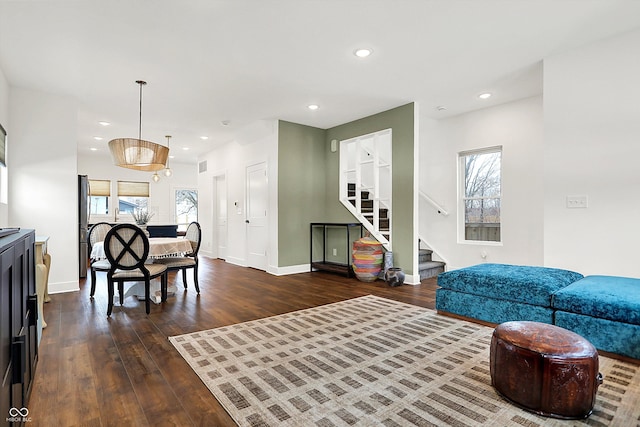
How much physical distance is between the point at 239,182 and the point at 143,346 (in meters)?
4.76

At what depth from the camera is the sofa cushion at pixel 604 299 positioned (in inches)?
86.4

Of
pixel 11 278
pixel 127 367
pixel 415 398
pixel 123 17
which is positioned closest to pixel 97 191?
pixel 123 17

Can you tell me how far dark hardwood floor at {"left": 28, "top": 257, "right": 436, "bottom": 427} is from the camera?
67.9 inches

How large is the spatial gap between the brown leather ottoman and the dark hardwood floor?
1.49 m

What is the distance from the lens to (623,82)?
3.07 metres

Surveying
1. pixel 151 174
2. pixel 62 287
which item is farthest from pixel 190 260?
pixel 151 174

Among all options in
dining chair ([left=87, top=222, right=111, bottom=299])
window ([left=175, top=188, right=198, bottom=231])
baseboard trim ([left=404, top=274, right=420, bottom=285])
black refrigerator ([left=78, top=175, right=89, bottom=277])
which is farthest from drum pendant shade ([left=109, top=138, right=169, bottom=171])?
window ([left=175, top=188, right=198, bottom=231])

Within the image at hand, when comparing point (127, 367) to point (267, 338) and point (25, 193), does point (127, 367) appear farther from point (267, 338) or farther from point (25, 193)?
point (25, 193)

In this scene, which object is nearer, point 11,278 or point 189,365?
point 11,278

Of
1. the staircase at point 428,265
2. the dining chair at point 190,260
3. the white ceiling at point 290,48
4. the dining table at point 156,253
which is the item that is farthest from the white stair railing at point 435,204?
the dining table at point 156,253

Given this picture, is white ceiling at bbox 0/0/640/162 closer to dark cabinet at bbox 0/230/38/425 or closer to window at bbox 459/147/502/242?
window at bbox 459/147/502/242

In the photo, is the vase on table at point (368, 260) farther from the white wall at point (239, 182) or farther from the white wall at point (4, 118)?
the white wall at point (4, 118)

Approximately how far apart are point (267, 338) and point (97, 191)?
895cm

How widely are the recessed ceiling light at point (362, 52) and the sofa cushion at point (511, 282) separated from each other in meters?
2.42
